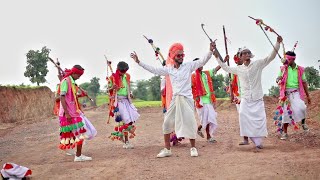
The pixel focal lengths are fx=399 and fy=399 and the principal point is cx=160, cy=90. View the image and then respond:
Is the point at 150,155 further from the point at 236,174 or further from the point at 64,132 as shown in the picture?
the point at 236,174

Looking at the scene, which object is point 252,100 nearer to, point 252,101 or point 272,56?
point 252,101

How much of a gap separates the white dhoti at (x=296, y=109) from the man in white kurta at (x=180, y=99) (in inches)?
120

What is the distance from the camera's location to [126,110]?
10.0 metres

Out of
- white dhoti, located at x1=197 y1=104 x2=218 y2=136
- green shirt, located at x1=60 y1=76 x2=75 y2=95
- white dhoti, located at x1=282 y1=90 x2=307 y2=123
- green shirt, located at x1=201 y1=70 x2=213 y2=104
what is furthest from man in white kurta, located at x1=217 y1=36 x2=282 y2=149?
green shirt, located at x1=60 y1=76 x2=75 y2=95

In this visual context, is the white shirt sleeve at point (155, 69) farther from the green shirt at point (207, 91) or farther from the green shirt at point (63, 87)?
the green shirt at point (207, 91)

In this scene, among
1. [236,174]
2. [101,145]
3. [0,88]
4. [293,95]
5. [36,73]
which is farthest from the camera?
[36,73]

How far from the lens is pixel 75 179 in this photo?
6512 mm

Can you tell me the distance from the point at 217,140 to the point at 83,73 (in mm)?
4078

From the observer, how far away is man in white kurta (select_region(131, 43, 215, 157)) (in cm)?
811

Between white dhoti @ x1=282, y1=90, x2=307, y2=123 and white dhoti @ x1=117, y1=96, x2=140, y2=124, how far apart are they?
3.76 metres

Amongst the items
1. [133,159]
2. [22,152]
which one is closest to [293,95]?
[133,159]

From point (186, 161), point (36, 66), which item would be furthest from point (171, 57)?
point (36, 66)

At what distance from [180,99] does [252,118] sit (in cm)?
174

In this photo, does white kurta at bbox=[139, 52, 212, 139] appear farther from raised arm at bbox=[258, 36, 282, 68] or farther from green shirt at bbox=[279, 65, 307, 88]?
green shirt at bbox=[279, 65, 307, 88]
